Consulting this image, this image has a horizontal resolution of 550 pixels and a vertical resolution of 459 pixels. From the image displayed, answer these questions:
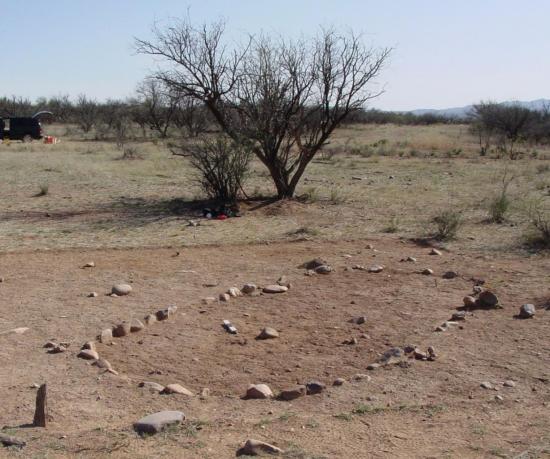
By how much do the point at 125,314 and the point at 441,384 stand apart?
9.93 feet

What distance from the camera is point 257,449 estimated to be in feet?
12.2

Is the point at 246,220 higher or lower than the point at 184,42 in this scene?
lower

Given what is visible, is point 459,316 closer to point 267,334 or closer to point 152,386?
point 267,334

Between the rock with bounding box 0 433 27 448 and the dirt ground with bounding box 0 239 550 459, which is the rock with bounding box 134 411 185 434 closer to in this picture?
the dirt ground with bounding box 0 239 550 459

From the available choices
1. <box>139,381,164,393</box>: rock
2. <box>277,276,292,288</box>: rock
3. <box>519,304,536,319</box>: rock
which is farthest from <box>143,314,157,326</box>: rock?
<box>519,304,536,319</box>: rock

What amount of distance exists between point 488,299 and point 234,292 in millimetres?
2455

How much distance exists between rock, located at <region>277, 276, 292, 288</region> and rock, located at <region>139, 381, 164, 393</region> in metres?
2.86

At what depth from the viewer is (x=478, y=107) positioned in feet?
131

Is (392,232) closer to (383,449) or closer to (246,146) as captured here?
(246,146)

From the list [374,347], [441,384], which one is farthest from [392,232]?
[441,384]

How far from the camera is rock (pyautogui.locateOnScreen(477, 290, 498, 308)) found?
6676mm

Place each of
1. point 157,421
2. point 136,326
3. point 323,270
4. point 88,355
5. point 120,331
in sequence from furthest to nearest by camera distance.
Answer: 1. point 323,270
2. point 136,326
3. point 120,331
4. point 88,355
5. point 157,421

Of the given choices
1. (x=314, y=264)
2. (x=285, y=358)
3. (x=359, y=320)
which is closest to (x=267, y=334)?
(x=285, y=358)

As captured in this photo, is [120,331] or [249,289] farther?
[249,289]
